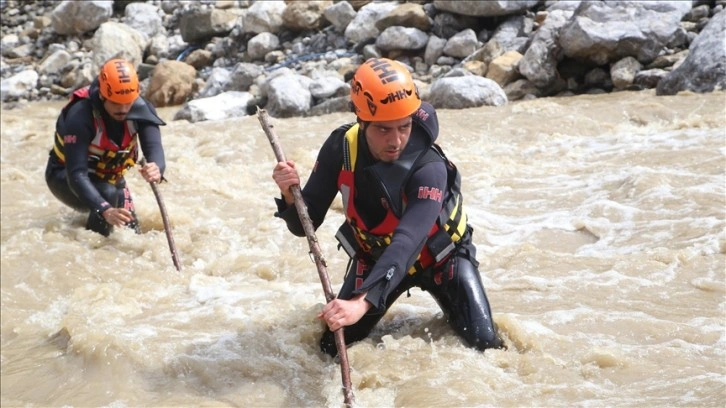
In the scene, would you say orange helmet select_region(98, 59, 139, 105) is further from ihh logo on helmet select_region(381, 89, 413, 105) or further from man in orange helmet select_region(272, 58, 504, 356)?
ihh logo on helmet select_region(381, 89, 413, 105)

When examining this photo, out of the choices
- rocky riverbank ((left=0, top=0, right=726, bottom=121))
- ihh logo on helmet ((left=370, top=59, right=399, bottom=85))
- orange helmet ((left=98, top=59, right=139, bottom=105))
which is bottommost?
rocky riverbank ((left=0, top=0, right=726, bottom=121))

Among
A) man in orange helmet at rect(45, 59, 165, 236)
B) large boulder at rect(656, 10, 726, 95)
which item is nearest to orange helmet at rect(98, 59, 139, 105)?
man in orange helmet at rect(45, 59, 165, 236)

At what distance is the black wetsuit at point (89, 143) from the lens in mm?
6383

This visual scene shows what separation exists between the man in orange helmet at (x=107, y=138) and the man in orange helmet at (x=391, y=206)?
2.61m

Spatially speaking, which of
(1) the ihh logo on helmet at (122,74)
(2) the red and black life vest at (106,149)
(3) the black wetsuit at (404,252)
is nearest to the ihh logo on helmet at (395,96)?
(3) the black wetsuit at (404,252)

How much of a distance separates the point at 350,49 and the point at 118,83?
32.4 feet

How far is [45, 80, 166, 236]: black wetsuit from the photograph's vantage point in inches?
251

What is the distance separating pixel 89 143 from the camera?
259 inches

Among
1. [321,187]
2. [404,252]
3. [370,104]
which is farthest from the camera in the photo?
[321,187]

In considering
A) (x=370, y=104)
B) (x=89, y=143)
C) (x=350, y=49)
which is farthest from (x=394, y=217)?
(x=350, y=49)

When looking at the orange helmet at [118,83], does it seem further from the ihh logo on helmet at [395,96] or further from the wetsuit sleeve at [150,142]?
the ihh logo on helmet at [395,96]

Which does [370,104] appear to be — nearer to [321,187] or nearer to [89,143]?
[321,187]

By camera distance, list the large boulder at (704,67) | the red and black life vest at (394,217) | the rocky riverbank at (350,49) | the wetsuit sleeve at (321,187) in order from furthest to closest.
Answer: the rocky riverbank at (350,49) → the large boulder at (704,67) → the wetsuit sleeve at (321,187) → the red and black life vest at (394,217)

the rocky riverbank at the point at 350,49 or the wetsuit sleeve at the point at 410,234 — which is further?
the rocky riverbank at the point at 350,49
